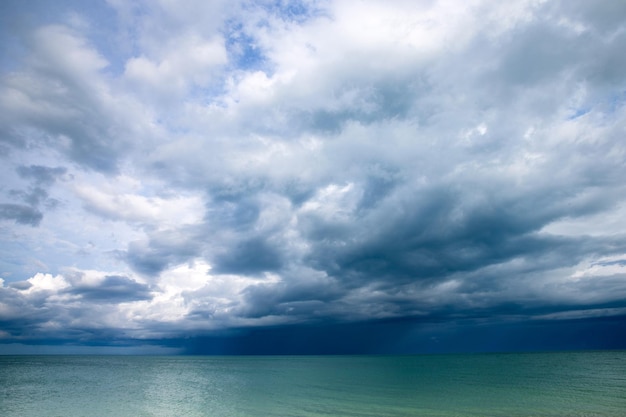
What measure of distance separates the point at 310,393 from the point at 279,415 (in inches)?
831

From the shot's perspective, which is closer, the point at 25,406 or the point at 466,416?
the point at 466,416

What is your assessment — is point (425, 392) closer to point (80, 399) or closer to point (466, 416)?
point (466, 416)

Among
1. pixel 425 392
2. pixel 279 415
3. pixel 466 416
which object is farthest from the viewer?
pixel 425 392

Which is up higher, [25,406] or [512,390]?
[25,406]

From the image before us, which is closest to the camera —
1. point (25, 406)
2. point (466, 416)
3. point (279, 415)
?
point (466, 416)

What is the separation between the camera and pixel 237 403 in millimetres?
55781

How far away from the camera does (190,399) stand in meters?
63.1

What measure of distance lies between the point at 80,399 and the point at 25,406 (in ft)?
27.7

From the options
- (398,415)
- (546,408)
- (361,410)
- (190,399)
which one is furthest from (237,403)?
(546,408)

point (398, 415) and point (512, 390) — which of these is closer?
point (398, 415)

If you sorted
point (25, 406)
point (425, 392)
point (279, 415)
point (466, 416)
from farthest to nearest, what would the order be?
point (425, 392)
point (25, 406)
point (279, 415)
point (466, 416)

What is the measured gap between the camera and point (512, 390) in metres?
64.2

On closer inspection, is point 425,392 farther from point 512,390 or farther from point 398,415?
point 398,415

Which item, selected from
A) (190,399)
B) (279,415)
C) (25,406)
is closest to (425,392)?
(279,415)
